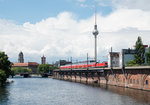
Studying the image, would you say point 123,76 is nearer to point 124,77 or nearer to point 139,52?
point 124,77

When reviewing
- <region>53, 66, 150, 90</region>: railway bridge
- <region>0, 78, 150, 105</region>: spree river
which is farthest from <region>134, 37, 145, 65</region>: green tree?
<region>0, 78, 150, 105</region>: spree river

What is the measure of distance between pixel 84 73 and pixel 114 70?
4707cm

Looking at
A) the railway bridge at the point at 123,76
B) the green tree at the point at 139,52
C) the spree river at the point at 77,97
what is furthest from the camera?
the green tree at the point at 139,52

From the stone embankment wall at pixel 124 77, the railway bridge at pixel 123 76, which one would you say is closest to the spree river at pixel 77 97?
the stone embankment wall at pixel 124 77

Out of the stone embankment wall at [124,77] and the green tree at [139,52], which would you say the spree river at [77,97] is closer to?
the stone embankment wall at [124,77]

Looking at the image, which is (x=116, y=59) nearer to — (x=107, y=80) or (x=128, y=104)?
(x=107, y=80)

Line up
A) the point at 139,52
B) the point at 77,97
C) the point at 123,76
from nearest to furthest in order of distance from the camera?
1. the point at 77,97
2. the point at 123,76
3. the point at 139,52

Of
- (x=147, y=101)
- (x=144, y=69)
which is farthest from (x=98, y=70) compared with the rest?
(x=147, y=101)

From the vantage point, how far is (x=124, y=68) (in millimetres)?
87250

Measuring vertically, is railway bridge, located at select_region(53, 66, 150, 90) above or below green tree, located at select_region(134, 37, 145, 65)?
below

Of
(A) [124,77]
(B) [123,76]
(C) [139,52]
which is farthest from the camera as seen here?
(C) [139,52]

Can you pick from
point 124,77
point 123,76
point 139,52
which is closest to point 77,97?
point 124,77

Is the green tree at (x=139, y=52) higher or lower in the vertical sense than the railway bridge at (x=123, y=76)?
higher

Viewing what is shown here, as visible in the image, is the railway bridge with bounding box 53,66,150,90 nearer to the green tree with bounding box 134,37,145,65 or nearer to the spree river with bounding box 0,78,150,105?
the spree river with bounding box 0,78,150,105
